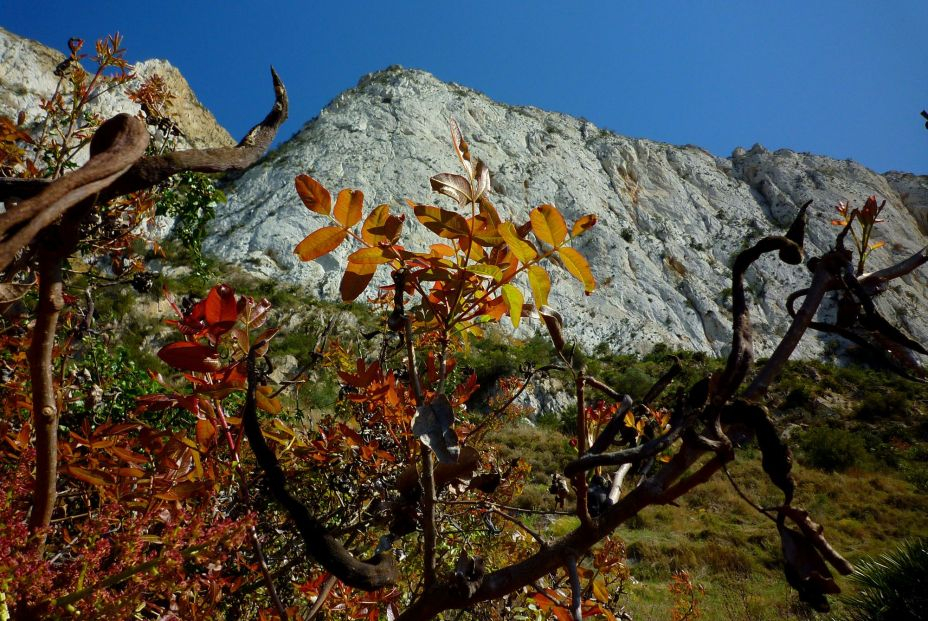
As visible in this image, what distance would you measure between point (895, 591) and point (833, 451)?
24.0 feet

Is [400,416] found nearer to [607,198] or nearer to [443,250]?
[443,250]

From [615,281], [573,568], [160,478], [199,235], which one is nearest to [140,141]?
[573,568]

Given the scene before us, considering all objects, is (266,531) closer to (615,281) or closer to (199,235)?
(199,235)

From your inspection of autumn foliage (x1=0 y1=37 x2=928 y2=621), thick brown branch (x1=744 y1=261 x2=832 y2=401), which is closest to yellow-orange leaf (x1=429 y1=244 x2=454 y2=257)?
autumn foliage (x1=0 y1=37 x2=928 y2=621)

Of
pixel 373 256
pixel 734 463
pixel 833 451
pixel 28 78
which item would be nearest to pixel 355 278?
pixel 373 256

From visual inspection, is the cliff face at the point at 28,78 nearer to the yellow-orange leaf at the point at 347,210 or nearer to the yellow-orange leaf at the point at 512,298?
the yellow-orange leaf at the point at 347,210

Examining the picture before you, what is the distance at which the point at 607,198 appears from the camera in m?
18.3

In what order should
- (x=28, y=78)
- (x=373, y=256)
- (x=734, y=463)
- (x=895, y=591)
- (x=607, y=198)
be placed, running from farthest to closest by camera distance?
(x=607, y=198) < (x=28, y=78) < (x=734, y=463) < (x=895, y=591) < (x=373, y=256)

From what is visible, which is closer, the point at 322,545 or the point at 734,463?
the point at 322,545

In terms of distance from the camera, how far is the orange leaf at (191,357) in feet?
1.66

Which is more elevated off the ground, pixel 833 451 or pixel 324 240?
pixel 324 240

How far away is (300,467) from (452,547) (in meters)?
0.56

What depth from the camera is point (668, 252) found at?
17094 millimetres

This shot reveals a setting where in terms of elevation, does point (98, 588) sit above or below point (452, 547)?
above
